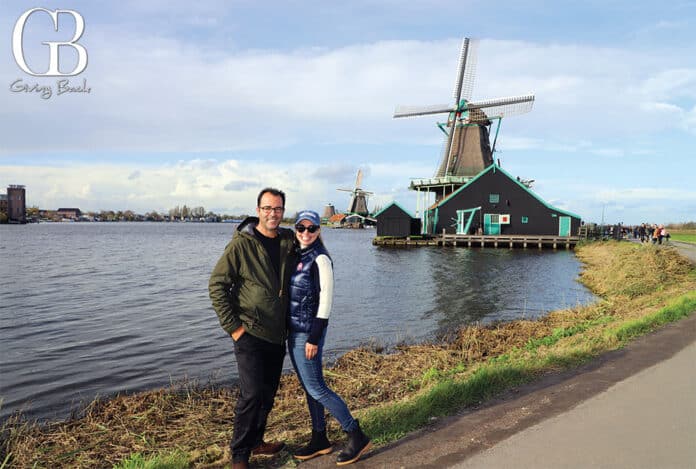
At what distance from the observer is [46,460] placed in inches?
189

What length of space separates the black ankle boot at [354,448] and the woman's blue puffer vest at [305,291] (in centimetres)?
94

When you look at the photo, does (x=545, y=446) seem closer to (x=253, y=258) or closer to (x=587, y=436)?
(x=587, y=436)

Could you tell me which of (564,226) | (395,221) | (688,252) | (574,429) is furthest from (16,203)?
(574,429)

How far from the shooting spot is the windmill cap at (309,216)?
3.96m

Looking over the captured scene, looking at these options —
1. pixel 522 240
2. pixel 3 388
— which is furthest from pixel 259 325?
pixel 522 240

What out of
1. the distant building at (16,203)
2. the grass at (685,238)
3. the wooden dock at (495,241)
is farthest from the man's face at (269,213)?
the distant building at (16,203)

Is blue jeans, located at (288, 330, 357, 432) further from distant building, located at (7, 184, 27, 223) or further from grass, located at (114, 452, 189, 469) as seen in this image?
distant building, located at (7, 184, 27, 223)

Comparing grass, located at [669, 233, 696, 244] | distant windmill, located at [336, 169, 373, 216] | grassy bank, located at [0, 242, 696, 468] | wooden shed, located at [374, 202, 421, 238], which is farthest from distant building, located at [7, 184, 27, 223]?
grassy bank, located at [0, 242, 696, 468]

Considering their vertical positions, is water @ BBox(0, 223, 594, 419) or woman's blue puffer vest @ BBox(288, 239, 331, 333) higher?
woman's blue puffer vest @ BBox(288, 239, 331, 333)

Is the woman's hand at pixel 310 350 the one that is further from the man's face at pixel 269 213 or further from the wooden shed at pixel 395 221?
the wooden shed at pixel 395 221

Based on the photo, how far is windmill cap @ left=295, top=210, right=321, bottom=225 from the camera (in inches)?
156

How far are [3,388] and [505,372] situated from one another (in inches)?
319

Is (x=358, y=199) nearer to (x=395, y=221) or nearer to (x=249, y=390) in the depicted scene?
(x=395, y=221)

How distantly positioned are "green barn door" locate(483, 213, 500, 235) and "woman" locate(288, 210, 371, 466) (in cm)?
4547
